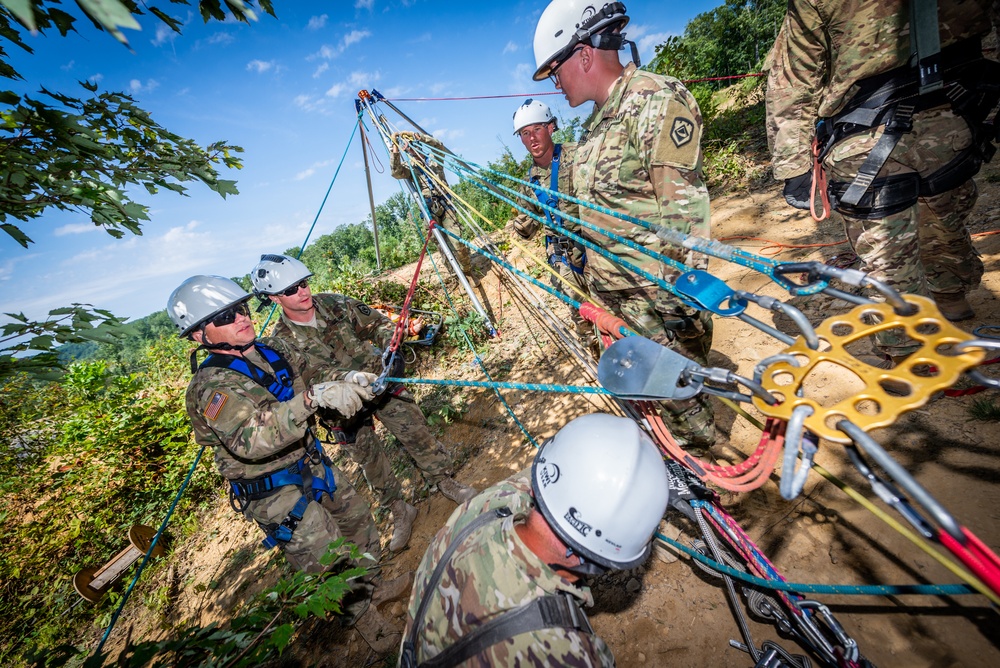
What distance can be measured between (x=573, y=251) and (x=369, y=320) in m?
2.61

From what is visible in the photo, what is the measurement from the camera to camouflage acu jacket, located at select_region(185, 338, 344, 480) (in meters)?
2.44

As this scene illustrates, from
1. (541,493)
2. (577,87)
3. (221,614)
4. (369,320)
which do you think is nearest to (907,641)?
(541,493)

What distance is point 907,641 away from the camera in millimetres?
1846

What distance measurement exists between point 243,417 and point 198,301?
0.97 meters

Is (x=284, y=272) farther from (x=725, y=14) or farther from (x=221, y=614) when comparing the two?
(x=725, y=14)

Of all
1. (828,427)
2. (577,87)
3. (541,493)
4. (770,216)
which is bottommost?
(770,216)

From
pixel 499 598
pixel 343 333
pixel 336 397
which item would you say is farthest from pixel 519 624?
pixel 343 333

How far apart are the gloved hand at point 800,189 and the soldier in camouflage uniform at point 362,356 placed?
3.40 metres

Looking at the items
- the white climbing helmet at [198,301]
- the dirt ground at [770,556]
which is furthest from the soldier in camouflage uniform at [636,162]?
the white climbing helmet at [198,301]

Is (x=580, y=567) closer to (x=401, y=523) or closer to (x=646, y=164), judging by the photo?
(x=646, y=164)

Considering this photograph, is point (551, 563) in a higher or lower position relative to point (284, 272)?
lower

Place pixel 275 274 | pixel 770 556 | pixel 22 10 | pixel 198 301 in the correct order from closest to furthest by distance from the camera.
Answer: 1. pixel 22 10
2. pixel 770 556
3. pixel 198 301
4. pixel 275 274

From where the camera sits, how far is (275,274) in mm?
3400

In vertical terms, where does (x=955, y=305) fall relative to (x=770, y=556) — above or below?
above
